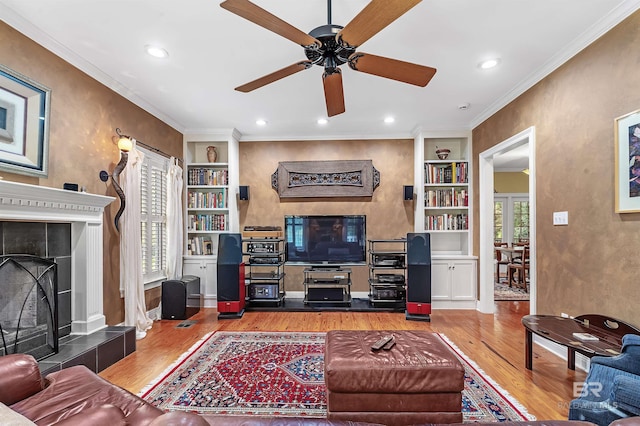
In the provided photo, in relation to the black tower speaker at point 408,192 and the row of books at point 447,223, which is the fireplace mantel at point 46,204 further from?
the row of books at point 447,223

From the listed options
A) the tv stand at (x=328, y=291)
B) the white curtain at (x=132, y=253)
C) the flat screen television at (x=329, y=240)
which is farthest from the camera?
the flat screen television at (x=329, y=240)

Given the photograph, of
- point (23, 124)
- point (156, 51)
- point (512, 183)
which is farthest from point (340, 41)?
point (512, 183)

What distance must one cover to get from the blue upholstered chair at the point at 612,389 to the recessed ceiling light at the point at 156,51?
371cm

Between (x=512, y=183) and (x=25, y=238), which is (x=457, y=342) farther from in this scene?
(x=512, y=183)

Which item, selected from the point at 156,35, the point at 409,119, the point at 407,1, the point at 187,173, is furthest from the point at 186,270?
the point at 407,1

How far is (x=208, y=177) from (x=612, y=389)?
4775 mm

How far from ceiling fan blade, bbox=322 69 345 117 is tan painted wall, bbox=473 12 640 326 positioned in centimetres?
198

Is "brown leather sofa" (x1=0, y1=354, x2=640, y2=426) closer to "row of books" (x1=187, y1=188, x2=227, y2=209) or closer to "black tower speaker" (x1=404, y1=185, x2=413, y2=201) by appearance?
"row of books" (x1=187, y1=188, x2=227, y2=209)

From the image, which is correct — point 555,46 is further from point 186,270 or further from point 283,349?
point 186,270

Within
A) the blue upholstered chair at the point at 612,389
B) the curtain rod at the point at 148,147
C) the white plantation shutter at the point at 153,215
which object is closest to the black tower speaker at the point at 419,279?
the blue upholstered chair at the point at 612,389

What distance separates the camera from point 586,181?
2430 millimetres

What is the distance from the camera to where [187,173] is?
4.75 m

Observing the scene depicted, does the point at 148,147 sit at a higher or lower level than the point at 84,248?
higher

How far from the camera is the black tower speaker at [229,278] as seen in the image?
397 centimetres
